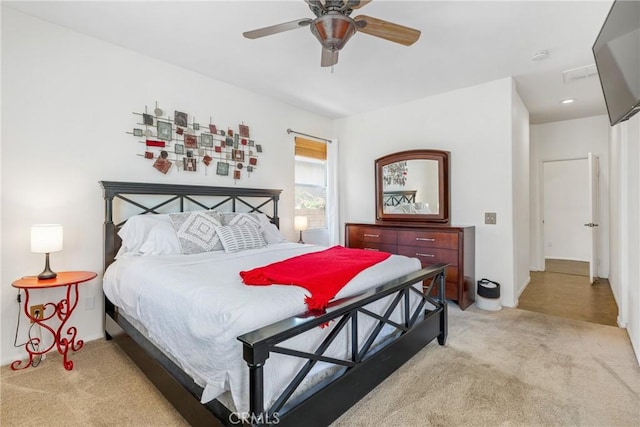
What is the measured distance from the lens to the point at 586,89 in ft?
12.6

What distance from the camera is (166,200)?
321cm

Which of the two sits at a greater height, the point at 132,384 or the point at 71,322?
the point at 71,322

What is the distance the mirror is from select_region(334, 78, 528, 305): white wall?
16 centimetres

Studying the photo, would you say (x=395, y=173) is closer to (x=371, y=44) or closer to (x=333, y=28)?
(x=371, y=44)

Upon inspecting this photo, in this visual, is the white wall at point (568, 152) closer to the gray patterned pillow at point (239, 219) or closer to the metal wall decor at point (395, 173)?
the metal wall decor at point (395, 173)

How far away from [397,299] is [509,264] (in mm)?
2236

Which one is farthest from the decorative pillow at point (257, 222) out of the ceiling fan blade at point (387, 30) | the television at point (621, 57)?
the television at point (621, 57)

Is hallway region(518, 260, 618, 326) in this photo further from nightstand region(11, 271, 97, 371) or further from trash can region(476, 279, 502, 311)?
nightstand region(11, 271, 97, 371)

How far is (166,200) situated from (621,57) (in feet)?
11.9

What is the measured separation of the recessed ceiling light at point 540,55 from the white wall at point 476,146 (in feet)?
1.47

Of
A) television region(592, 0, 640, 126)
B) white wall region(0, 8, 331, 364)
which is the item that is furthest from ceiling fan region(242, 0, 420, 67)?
white wall region(0, 8, 331, 364)

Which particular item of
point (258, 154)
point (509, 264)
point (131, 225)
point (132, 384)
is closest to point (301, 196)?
point (258, 154)

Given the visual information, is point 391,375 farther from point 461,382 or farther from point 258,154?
point 258,154

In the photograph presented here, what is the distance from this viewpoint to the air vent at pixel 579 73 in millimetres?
3227
